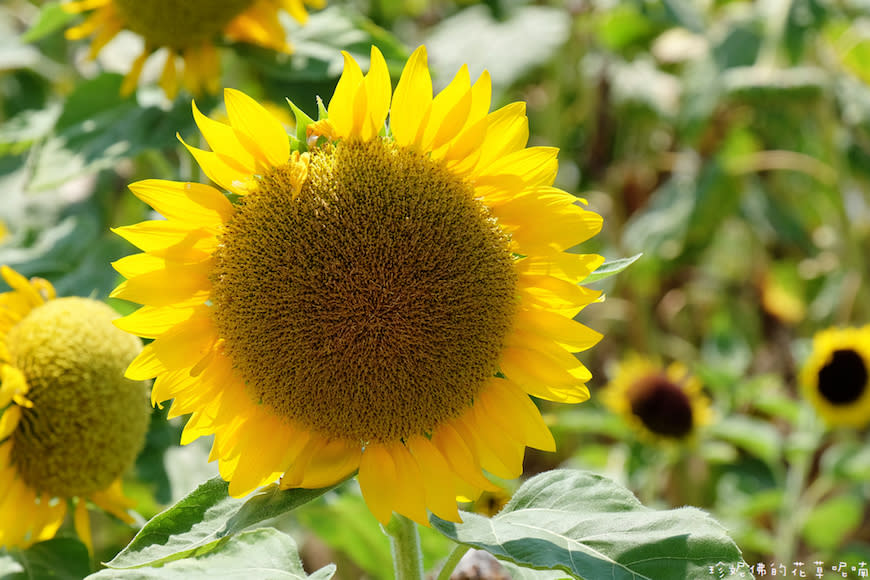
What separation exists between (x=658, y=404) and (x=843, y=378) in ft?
1.28

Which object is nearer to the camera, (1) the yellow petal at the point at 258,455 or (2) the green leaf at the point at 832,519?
(1) the yellow petal at the point at 258,455

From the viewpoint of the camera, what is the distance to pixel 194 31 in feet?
4.22

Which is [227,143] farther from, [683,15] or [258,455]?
[683,15]

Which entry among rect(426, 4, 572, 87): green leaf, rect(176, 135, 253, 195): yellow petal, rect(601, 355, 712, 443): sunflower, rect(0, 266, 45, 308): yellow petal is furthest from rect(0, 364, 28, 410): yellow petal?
rect(601, 355, 712, 443): sunflower

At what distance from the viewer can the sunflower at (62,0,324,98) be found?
4.17ft

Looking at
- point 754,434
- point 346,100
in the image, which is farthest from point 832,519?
point 346,100

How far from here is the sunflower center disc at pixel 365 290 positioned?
0.76m

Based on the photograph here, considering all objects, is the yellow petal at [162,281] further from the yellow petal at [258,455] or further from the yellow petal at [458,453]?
the yellow petal at [458,453]

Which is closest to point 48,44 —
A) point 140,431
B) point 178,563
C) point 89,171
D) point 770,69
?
point 89,171

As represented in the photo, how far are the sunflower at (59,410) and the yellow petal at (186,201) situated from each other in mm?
324

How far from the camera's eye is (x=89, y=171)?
1254 millimetres

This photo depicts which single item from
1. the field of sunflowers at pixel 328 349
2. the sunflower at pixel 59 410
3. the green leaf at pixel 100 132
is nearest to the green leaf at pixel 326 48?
the field of sunflowers at pixel 328 349

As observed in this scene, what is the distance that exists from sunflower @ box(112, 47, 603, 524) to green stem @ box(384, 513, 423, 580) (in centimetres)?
6

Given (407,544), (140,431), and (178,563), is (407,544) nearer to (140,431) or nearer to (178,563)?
(178,563)
